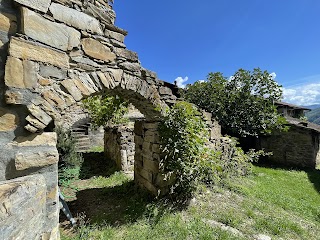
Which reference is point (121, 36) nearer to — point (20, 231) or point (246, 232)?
point (20, 231)

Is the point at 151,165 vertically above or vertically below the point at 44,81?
below

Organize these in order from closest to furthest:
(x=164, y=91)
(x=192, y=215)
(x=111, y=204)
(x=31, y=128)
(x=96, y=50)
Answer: (x=31, y=128) → (x=96, y=50) → (x=192, y=215) → (x=164, y=91) → (x=111, y=204)

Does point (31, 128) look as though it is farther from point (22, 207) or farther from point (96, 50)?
point (96, 50)

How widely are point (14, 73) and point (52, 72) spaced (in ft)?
1.29

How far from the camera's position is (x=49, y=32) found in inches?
90.0

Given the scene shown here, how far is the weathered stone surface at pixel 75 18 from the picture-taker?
2.38m

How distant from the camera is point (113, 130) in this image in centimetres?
766

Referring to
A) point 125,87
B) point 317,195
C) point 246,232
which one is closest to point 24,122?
point 125,87

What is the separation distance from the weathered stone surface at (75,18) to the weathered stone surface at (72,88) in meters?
0.73

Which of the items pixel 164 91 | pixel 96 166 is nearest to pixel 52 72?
pixel 164 91

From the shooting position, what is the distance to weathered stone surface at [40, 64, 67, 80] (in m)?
2.25

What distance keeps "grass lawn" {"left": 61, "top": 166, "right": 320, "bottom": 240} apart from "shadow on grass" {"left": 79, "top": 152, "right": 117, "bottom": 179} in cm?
121

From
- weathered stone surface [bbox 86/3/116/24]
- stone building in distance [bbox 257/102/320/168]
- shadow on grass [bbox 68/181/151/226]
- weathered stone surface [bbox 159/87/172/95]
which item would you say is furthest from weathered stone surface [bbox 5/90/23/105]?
stone building in distance [bbox 257/102/320/168]

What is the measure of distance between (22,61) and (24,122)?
0.64 metres
